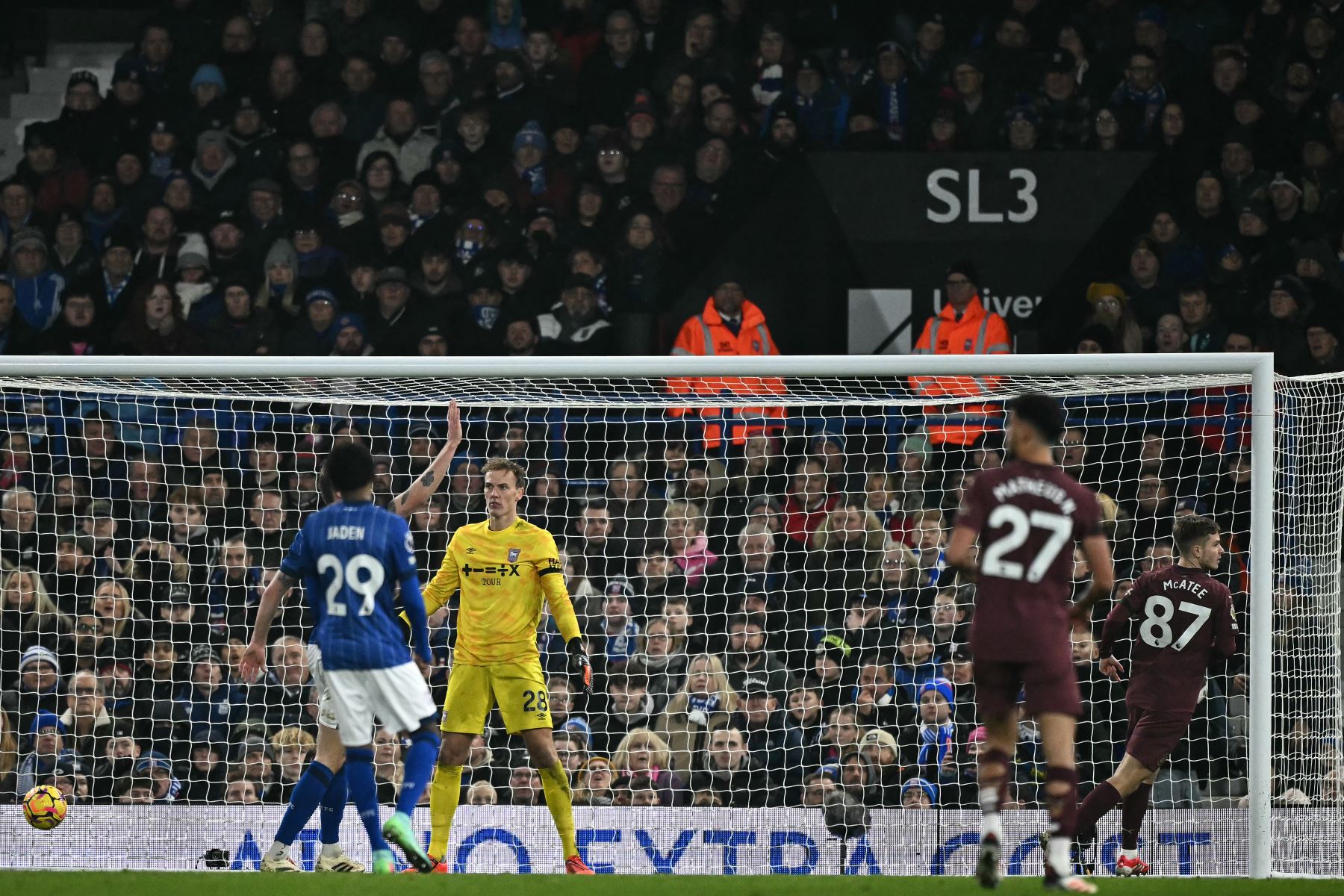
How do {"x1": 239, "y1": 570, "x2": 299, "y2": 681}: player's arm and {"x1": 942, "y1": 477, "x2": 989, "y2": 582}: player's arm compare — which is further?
{"x1": 239, "y1": 570, "x2": 299, "y2": 681}: player's arm

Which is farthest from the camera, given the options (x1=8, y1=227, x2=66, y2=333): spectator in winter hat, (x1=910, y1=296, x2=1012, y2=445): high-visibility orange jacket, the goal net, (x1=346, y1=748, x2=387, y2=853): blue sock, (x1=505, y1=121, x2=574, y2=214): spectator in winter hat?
(x1=505, y1=121, x2=574, y2=214): spectator in winter hat

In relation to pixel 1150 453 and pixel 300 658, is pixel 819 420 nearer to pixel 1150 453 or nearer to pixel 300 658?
pixel 1150 453

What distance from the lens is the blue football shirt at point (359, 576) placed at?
598cm

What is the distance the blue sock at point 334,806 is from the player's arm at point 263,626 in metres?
0.79

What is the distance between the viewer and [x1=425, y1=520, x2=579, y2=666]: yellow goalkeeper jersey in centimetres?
762

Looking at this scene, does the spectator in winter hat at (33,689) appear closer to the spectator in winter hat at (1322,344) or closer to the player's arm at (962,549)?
the player's arm at (962,549)

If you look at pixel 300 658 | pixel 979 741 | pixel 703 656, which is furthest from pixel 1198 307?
pixel 300 658

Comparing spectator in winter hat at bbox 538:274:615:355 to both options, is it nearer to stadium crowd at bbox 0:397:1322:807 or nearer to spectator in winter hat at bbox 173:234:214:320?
stadium crowd at bbox 0:397:1322:807

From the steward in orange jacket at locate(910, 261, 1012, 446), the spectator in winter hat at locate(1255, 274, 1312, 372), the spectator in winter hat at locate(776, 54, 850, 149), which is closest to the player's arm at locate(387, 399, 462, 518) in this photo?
the steward in orange jacket at locate(910, 261, 1012, 446)

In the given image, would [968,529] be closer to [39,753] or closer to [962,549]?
[962,549]

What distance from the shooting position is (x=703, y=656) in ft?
30.3

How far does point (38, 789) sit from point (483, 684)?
2130 mm

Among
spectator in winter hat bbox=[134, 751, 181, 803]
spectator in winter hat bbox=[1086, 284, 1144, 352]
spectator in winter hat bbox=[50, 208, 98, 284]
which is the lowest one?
spectator in winter hat bbox=[134, 751, 181, 803]

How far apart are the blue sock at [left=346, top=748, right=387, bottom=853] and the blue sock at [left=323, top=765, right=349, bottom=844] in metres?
0.88
